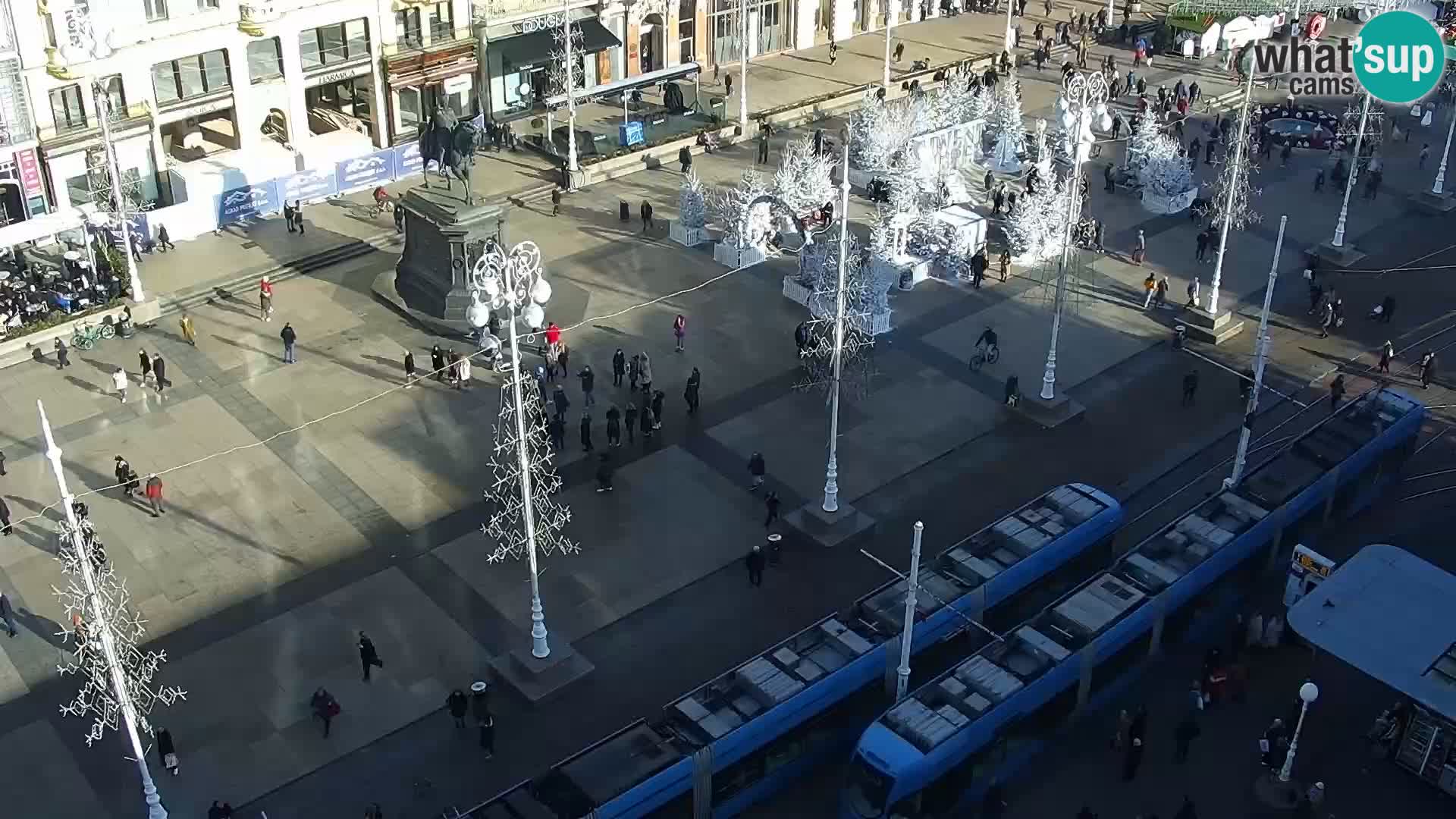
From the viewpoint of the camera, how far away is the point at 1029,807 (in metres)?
30.2

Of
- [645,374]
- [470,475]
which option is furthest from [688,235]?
[470,475]

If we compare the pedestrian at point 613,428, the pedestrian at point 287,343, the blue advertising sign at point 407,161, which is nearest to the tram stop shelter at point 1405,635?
the pedestrian at point 613,428

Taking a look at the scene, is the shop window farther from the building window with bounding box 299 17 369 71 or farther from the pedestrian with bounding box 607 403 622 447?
the pedestrian with bounding box 607 403 622 447

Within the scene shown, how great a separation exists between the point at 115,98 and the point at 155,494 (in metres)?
21.0

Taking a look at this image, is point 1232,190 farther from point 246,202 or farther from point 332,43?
point 246,202

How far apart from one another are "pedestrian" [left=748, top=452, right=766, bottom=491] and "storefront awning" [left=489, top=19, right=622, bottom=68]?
2911 centimetres

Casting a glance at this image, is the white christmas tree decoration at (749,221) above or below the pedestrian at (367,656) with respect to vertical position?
above

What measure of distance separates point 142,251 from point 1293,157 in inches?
1869

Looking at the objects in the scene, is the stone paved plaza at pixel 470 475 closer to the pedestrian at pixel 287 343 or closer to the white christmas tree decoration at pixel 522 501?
the pedestrian at pixel 287 343

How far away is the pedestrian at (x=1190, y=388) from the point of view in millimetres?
43781

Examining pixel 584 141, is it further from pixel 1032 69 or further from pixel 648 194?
pixel 1032 69

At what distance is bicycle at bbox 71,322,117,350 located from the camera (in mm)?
47094

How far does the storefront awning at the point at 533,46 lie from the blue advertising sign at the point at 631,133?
440cm

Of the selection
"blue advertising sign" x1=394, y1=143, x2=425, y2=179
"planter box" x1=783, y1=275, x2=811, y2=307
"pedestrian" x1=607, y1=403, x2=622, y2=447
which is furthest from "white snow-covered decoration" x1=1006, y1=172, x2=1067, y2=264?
"blue advertising sign" x1=394, y1=143, x2=425, y2=179
